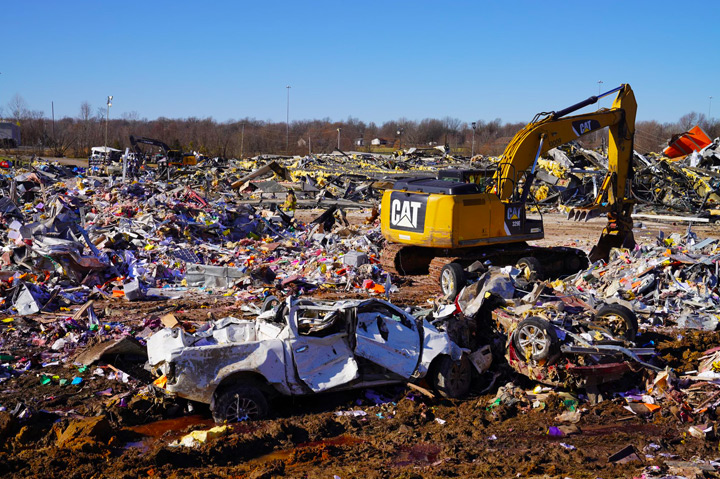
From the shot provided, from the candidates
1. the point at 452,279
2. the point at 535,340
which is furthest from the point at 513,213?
the point at 535,340

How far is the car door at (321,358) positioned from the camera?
27.1 feet

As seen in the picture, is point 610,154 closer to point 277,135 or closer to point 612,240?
point 612,240

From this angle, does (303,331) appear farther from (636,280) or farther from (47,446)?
(636,280)

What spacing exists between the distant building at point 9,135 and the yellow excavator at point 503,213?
5922 centimetres

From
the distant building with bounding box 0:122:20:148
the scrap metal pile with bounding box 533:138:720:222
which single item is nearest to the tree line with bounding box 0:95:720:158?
the distant building with bounding box 0:122:20:148

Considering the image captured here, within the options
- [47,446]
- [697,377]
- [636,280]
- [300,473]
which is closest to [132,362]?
[47,446]

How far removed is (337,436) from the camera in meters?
7.78

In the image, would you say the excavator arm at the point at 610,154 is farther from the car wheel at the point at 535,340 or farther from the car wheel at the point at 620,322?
the car wheel at the point at 535,340

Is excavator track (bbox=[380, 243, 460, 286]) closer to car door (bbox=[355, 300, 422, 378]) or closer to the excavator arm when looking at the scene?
the excavator arm

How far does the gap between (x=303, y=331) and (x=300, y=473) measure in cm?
225

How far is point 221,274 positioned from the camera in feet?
50.9

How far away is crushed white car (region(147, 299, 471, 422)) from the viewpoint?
7742mm

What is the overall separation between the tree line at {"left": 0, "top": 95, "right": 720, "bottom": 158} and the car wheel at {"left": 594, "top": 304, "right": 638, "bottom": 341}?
171 ft

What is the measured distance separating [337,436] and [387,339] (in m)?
1.49
